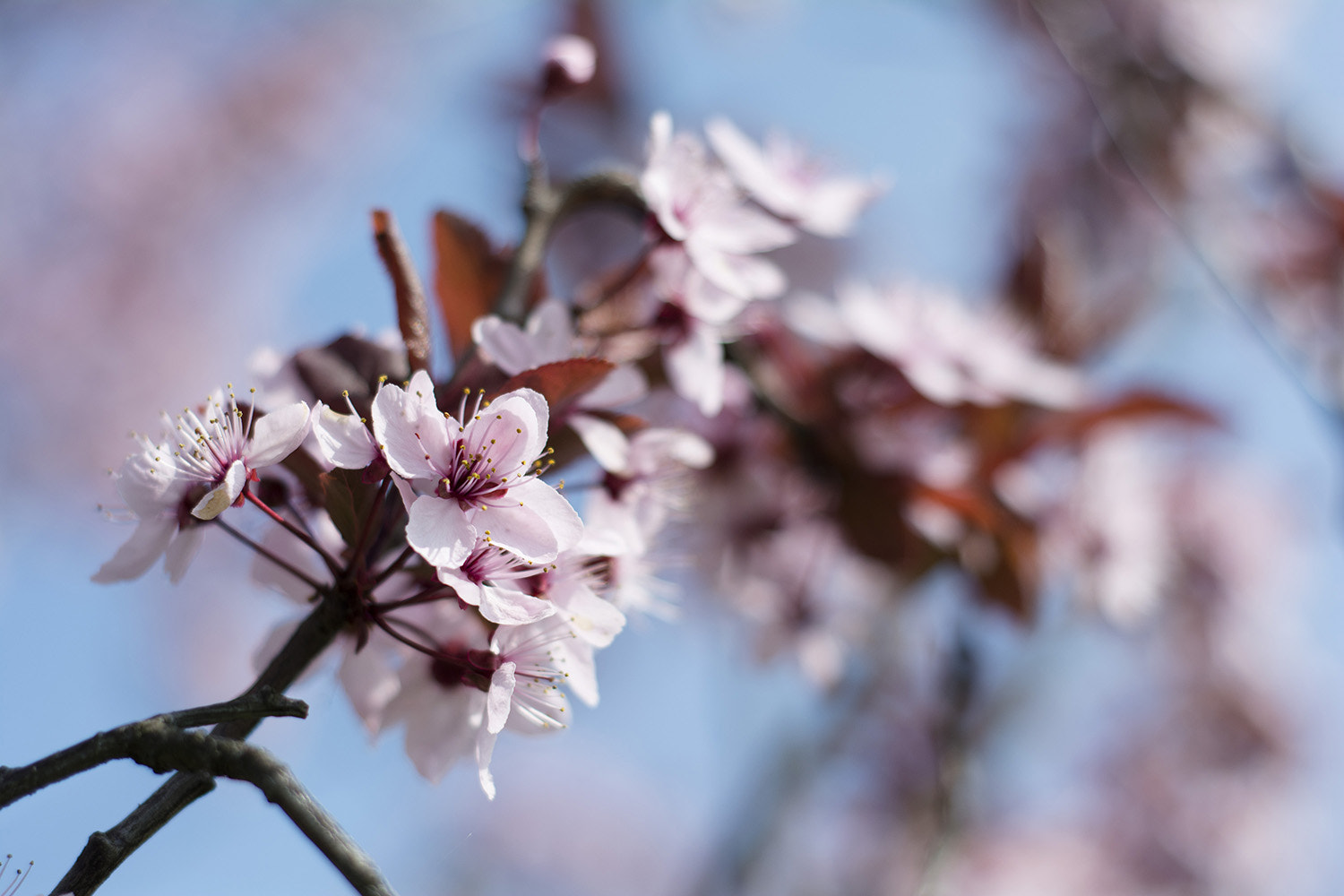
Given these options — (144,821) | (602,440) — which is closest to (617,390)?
(602,440)

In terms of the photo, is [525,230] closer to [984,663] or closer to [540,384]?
[540,384]

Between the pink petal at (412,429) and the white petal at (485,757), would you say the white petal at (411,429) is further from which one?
the white petal at (485,757)

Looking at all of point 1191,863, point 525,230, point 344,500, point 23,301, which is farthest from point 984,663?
point 23,301

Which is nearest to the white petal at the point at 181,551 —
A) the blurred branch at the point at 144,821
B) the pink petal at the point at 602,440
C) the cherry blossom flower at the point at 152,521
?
the cherry blossom flower at the point at 152,521

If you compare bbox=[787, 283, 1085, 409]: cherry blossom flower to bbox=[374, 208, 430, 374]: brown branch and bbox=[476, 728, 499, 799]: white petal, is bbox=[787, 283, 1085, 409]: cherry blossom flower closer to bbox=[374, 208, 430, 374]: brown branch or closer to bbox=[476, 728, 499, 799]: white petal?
bbox=[374, 208, 430, 374]: brown branch

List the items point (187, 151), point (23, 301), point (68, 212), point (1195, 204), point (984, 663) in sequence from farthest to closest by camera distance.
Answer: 1. point (187, 151)
2. point (68, 212)
3. point (23, 301)
4. point (1195, 204)
5. point (984, 663)

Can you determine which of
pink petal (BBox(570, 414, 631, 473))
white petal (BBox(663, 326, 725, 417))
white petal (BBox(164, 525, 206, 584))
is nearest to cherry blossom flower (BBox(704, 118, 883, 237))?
white petal (BBox(663, 326, 725, 417))

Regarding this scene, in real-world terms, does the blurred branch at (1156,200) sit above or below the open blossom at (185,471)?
above
